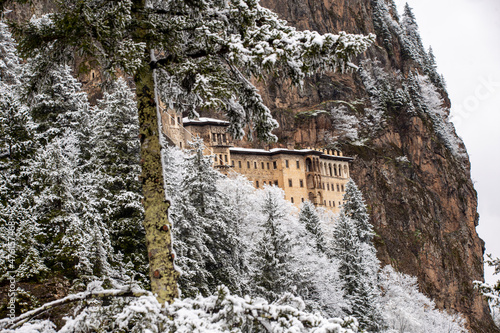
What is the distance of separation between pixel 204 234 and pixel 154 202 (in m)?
21.5

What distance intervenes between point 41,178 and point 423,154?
383ft

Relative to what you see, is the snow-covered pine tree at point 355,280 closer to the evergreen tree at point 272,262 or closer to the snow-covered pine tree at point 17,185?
the evergreen tree at point 272,262

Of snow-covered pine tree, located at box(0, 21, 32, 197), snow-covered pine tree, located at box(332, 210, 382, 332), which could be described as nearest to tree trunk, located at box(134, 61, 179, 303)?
snow-covered pine tree, located at box(0, 21, 32, 197)

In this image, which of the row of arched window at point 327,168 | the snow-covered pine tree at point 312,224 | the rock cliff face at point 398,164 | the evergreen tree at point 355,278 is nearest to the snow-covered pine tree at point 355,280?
the evergreen tree at point 355,278

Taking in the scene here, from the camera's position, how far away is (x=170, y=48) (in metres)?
8.87

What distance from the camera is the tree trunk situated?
797 centimetres

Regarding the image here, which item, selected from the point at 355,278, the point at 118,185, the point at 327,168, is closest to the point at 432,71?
the point at 327,168

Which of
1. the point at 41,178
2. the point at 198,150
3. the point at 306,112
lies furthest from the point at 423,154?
the point at 41,178

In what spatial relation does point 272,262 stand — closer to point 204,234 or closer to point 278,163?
point 204,234

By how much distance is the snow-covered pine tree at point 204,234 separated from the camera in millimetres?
26394

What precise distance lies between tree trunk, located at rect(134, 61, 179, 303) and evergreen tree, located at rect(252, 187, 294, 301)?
2263 centimetres

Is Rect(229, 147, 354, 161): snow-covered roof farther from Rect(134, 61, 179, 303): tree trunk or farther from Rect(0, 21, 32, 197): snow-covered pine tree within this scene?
Rect(134, 61, 179, 303): tree trunk

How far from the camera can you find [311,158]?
3900 inches

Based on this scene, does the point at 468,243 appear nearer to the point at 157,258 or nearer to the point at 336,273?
the point at 336,273
